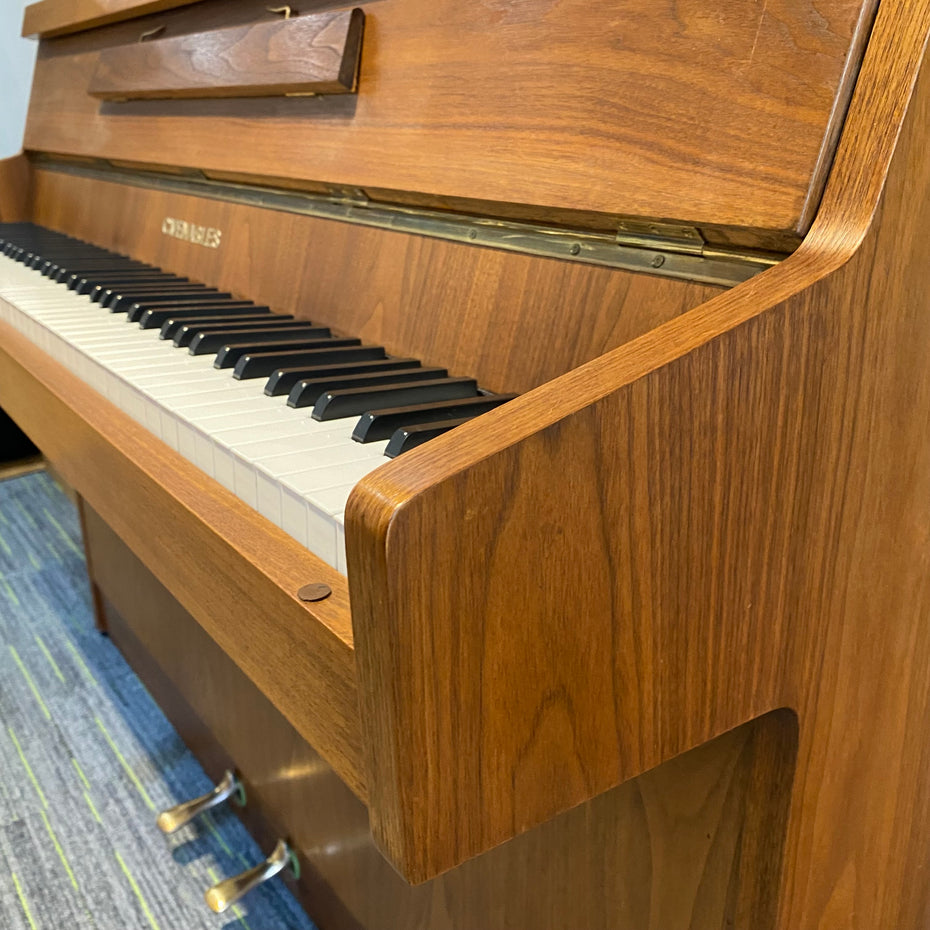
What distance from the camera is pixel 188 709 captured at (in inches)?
54.9

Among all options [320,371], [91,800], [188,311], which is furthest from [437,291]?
[91,800]

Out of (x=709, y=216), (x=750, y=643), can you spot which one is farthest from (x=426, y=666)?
(x=709, y=216)

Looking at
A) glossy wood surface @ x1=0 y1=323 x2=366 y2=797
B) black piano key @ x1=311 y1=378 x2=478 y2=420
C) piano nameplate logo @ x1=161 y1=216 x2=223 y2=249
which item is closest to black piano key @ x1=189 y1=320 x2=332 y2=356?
glossy wood surface @ x1=0 y1=323 x2=366 y2=797

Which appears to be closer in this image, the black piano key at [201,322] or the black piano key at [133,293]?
the black piano key at [201,322]

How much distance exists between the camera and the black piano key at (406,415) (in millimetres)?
641

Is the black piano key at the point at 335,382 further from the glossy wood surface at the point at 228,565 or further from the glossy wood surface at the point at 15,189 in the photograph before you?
the glossy wood surface at the point at 15,189

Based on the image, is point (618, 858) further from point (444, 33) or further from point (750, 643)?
point (444, 33)

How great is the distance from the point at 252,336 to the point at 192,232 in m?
0.46

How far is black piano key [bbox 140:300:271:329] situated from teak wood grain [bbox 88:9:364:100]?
0.81ft

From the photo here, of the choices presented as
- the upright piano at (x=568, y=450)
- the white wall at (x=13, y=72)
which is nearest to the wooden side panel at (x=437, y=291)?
the upright piano at (x=568, y=450)

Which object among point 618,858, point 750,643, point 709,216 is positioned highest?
point 709,216

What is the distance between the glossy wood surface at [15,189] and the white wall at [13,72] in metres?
0.61

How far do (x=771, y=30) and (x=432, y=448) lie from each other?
36 centimetres

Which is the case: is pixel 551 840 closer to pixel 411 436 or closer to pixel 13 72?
pixel 411 436
